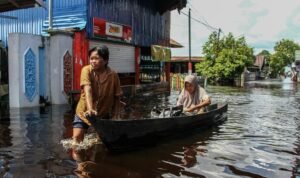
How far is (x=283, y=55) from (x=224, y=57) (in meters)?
38.5

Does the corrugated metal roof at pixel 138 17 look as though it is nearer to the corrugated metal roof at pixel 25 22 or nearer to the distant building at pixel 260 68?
the corrugated metal roof at pixel 25 22

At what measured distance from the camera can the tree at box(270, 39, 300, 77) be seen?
252 feet

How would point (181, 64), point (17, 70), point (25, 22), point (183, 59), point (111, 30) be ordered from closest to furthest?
point (17, 70), point (25, 22), point (111, 30), point (183, 59), point (181, 64)

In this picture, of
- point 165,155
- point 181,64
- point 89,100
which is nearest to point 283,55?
point 181,64

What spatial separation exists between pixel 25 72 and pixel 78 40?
2997mm

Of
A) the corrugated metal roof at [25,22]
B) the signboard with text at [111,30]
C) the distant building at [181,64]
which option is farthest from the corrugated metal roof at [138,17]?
the distant building at [181,64]

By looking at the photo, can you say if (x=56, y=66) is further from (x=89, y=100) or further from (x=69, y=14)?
(x=89, y=100)

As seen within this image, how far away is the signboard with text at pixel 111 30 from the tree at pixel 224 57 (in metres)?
22.2

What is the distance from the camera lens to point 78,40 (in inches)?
689

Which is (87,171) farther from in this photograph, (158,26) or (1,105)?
(158,26)

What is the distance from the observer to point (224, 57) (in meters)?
42.6

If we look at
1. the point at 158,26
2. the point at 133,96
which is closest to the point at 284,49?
the point at 158,26

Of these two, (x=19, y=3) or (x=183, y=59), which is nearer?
(x=19, y=3)

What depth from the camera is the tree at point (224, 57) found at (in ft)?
139
